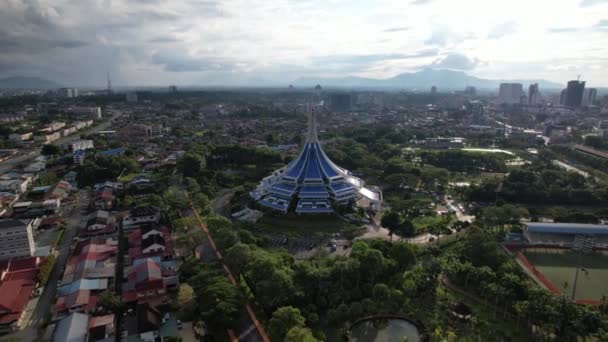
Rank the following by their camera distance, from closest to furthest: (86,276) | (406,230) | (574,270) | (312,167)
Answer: (86,276) → (574,270) → (406,230) → (312,167)

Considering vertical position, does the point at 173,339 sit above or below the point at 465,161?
below

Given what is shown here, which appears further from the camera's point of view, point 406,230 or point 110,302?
point 406,230

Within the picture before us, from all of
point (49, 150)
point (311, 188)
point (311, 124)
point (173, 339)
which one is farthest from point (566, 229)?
point (49, 150)

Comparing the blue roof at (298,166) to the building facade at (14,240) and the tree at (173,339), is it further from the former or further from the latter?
the building facade at (14,240)

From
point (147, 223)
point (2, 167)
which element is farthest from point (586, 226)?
point (2, 167)

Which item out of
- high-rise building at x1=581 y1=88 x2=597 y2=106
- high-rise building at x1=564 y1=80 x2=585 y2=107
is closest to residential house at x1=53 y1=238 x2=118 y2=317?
high-rise building at x1=564 y1=80 x2=585 y2=107

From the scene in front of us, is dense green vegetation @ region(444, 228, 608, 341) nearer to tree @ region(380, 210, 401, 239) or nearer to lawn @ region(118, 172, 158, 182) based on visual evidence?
tree @ region(380, 210, 401, 239)

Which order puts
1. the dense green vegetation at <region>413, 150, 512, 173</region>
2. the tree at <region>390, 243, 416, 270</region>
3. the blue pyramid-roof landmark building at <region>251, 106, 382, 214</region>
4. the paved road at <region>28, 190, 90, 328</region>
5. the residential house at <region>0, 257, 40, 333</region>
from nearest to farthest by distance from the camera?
the residential house at <region>0, 257, 40, 333</region> < the paved road at <region>28, 190, 90, 328</region> < the tree at <region>390, 243, 416, 270</region> < the blue pyramid-roof landmark building at <region>251, 106, 382, 214</region> < the dense green vegetation at <region>413, 150, 512, 173</region>

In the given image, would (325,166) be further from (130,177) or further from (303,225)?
(130,177)
